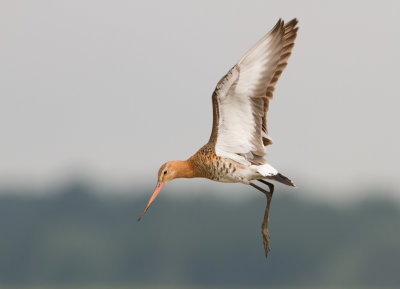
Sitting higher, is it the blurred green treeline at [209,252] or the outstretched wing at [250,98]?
the outstretched wing at [250,98]

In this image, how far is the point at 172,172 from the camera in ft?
55.1

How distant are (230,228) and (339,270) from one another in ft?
65.9

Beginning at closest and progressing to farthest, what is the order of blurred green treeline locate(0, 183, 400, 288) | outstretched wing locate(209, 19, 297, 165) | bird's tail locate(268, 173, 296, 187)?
outstretched wing locate(209, 19, 297, 165)
bird's tail locate(268, 173, 296, 187)
blurred green treeline locate(0, 183, 400, 288)

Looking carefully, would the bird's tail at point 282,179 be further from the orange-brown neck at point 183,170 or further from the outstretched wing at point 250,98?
the orange-brown neck at point 183,170

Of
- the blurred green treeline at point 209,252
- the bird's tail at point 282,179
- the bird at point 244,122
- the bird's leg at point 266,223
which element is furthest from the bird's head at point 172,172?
the blurred green treeline at point 209,252

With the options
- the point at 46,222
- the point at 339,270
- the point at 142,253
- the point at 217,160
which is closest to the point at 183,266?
Answer: the point at 142,253

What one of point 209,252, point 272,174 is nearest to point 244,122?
point 272,174

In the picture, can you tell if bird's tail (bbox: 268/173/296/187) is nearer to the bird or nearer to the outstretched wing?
the bird

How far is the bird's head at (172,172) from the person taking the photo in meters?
16.8

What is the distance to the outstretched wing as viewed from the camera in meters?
15.9

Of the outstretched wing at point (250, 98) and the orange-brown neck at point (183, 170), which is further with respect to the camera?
the orange-brown neck at point (183, 170)

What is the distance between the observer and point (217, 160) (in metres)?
16.4

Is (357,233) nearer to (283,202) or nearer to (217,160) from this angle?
→ (283,202)

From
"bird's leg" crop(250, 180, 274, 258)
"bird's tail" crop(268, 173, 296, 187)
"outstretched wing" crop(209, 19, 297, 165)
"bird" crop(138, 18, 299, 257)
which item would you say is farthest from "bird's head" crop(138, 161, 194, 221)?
"bird's tail" crop(268, 173, 296, 187)
